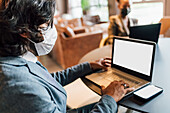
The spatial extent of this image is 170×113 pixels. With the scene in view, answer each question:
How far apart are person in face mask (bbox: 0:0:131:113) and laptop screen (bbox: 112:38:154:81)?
0.20 metres

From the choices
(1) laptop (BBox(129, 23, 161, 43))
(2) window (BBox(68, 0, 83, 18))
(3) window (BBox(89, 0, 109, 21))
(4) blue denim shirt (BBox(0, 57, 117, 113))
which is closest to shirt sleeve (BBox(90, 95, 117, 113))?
(4) blue denim shirt (BBox(0, 57, 117, 113))

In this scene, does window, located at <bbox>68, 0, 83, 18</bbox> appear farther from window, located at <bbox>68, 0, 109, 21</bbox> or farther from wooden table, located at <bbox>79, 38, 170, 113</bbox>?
wooden table, located at <bbox>79, 38, 170, 113</bbox>

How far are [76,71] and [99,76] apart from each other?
17 cm

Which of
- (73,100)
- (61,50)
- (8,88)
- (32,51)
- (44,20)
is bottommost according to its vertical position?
(73,100)

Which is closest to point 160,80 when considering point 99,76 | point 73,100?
point 99,76

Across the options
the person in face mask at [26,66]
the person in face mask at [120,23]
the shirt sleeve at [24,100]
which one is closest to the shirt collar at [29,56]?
the person in face mask at [26,66]

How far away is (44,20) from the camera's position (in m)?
0.68

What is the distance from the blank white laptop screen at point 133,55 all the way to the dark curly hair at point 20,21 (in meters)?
0.53

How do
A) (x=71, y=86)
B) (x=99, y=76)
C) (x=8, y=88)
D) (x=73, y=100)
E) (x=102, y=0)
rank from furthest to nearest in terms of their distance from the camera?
(x=102, y=0)
(x=71, y=86)
(x=73, y=100)
(x=99, y=76)
(x=8, y=88)

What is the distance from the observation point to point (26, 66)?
672 mm

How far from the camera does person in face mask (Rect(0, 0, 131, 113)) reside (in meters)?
0.58

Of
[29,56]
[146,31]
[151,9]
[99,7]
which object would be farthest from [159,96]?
[99,7]

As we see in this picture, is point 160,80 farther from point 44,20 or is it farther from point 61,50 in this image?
point 61,50

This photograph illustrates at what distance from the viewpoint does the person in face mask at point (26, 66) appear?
0.58 metres
